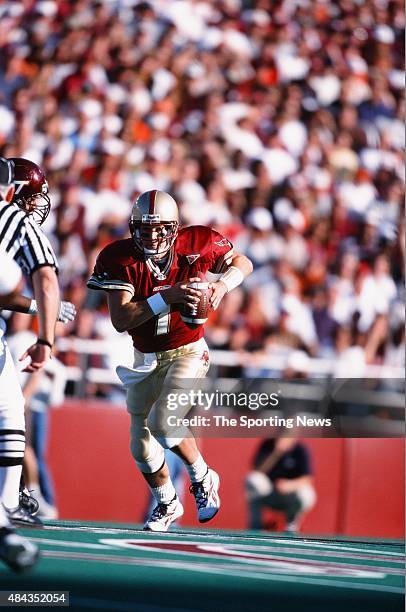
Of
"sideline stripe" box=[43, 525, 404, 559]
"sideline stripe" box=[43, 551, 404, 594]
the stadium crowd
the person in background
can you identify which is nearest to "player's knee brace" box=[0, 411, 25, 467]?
"sideline stripe" box=[43, 551, 404, 594]

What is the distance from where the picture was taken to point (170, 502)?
4.07 meters

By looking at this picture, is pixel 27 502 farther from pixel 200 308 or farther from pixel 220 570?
pixel 200 308

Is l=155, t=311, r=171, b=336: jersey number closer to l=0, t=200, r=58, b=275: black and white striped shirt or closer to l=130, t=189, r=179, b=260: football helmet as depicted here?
l=130, t=189, r=179, b=260: football helmet

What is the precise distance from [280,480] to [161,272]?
3410 millimetres

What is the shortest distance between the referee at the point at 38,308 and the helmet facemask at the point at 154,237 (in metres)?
0.47

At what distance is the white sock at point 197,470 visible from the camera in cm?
397

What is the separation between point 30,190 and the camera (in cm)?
380

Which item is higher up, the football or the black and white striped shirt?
the black and white striped shirt

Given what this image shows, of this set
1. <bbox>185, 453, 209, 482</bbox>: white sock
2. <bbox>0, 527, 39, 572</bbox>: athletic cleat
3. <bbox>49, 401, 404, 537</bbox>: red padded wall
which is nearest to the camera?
<bbox>0, 527, 39, 572</bbox>: athletic cleat

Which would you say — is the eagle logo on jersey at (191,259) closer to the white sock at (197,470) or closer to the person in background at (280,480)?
the white sock at (197,470)

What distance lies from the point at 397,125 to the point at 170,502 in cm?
605

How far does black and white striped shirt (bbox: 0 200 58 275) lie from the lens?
328 centimetres

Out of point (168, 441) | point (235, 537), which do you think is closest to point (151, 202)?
point (168, 441)

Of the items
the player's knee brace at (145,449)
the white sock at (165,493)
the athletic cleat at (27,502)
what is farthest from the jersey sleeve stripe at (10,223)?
the white sock at (165,493)
